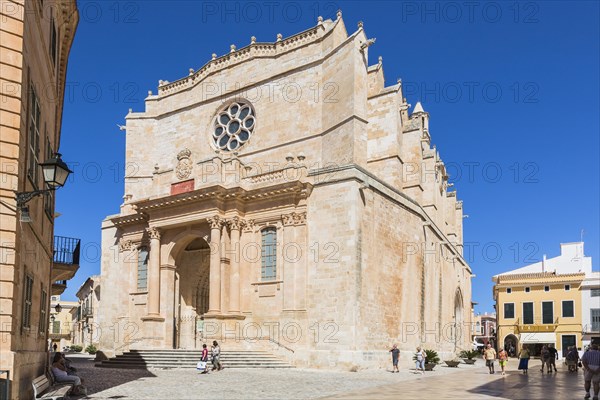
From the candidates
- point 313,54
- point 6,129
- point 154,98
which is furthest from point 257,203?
→ point 6,129

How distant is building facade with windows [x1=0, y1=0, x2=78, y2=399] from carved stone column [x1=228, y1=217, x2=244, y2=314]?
11601 millimetres

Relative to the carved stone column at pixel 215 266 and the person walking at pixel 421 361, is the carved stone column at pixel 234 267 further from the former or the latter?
the person walking at pixel 421 361

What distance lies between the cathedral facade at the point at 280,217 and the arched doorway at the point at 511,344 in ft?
68.9

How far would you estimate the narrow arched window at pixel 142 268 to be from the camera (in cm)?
2784

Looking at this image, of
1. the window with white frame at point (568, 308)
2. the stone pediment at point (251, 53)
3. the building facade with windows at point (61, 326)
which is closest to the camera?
the stone pediment at point (251, 53)

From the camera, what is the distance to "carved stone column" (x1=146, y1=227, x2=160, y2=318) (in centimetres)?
2562

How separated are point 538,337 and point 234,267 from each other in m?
33.2

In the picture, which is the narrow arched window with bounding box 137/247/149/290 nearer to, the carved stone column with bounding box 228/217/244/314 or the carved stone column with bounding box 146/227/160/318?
the carved stone column with bounding box 146/227/160/318

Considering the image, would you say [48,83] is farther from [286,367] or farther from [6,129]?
[286,367]

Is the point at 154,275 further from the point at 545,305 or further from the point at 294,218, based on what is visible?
the point at 545,305

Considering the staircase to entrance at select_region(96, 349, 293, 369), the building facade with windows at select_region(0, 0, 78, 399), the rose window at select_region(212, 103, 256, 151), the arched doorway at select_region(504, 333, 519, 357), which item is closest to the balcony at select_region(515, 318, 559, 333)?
the arched doorway at select_region(504, 333, 519, 357)

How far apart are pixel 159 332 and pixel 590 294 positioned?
115ft

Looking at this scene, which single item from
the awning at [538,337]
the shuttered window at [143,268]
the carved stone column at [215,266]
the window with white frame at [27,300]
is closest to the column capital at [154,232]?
the shuttered window at [143,268]

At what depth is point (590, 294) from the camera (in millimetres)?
45938
